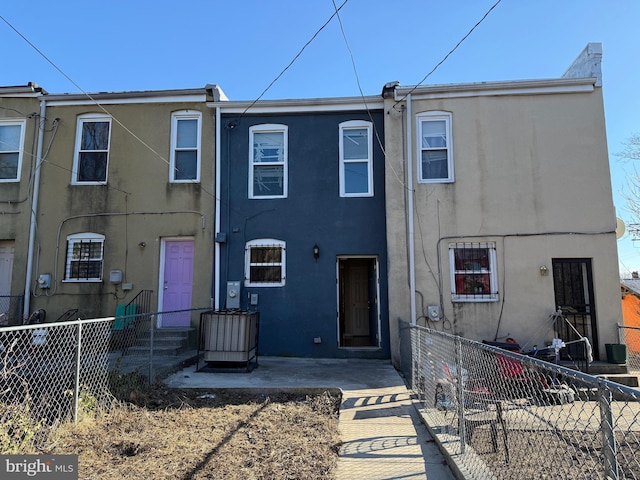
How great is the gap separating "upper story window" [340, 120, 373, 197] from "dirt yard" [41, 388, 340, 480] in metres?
5.25

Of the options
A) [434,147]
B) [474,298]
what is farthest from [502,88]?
[474,298]

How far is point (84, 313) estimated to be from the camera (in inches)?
385

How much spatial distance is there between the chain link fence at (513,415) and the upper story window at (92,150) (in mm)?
8743

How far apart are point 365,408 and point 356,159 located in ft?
19.7

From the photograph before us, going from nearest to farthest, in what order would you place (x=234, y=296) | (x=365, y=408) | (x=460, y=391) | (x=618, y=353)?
(x=460, y=391)
(x=365, y=408)
(x=618, y=353)
(x=234, y=296)

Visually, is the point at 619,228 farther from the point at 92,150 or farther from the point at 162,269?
the point at 92,150

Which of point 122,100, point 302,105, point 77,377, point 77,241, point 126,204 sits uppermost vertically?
point 122,100

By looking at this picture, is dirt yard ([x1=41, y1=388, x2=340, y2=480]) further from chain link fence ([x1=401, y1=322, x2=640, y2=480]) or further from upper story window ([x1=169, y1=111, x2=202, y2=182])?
upper story window ([x1=169, y1=111, x2=202, y2=182])

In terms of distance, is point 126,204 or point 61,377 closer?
point 61,377

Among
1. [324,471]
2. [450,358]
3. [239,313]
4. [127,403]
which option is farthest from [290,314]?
[324,471]

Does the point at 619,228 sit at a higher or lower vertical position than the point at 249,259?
higher

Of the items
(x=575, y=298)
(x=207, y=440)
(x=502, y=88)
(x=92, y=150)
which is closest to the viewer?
(x=207, y=440)

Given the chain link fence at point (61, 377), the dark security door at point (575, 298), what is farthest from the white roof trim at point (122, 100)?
the dark security door at point (575, 298)

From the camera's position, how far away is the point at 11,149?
10.4m
